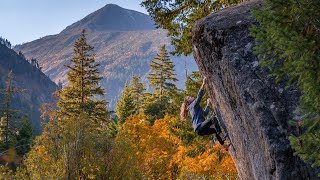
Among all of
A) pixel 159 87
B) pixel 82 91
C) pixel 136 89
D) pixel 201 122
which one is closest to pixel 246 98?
pixel 201 122

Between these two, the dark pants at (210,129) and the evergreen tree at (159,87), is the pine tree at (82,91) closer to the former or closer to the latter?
the evergreen tree at (159,87)

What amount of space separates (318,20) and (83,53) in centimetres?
3311

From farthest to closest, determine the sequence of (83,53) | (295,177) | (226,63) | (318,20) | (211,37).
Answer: (83,53)
(211,37)
(226,63)
(295,177)
(318,20)

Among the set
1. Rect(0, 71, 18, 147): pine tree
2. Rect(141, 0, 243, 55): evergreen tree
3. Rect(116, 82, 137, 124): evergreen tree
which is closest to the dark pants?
Rect(141, 0, 243, 55): evergreen tree

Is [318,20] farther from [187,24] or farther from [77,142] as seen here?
[77,142]

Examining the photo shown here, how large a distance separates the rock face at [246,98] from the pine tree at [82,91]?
83.3 feet

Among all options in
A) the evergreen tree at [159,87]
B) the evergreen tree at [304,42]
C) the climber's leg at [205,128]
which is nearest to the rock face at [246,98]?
the climber's leg at [205,128]

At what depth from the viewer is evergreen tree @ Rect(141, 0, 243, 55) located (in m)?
13.4

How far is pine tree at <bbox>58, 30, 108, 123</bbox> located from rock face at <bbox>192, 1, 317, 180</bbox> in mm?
25388

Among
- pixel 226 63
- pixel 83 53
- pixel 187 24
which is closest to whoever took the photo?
pixel 226 63

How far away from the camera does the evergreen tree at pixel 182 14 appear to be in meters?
13.4

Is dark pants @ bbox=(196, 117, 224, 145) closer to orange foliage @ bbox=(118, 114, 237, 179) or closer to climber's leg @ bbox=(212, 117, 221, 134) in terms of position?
climber's leg @ bbox=(212, 117, 221, 134)

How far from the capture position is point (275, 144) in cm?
593

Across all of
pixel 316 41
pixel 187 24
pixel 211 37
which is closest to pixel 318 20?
pixel 316 41
